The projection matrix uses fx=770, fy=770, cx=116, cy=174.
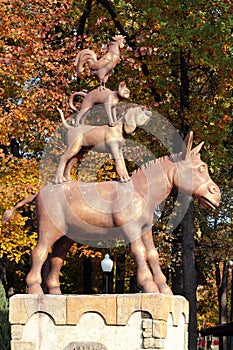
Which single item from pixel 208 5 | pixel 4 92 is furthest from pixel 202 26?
pixel 4 92

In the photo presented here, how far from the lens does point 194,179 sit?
1192 cm

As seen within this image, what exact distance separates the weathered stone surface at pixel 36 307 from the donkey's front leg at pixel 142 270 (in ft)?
3.82

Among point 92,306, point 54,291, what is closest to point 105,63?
point 54,291

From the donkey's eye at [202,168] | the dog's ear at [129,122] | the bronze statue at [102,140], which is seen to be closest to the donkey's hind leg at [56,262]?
the bronze statue at [102,140]

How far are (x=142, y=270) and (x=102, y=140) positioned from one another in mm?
2070

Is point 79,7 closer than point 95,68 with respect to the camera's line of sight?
No

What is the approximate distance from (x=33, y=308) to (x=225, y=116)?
11996mm

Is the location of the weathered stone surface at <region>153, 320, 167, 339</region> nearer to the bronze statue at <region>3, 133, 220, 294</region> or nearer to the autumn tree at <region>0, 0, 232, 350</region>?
the bronze statue at <region>3, 133, 220, 294</region>

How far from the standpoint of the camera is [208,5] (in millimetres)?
21141

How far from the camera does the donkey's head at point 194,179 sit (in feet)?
39.1

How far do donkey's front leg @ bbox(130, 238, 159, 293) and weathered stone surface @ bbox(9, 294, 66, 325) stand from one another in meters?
1.17

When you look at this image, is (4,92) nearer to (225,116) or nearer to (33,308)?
(225,116)

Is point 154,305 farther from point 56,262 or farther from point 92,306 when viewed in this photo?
point 56,262

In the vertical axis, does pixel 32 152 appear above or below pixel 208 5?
below
